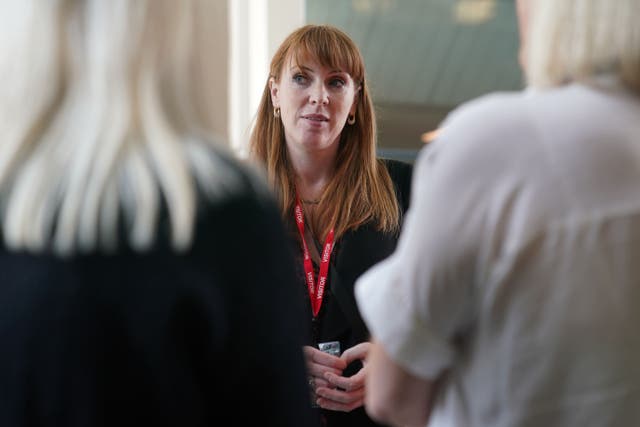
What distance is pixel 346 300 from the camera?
2.30m

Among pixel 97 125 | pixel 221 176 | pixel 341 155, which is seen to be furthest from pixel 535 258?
pixel 341 155

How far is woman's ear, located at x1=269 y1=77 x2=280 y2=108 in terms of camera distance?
2697mm

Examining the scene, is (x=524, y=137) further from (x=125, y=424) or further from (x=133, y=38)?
(x=125, y=424)

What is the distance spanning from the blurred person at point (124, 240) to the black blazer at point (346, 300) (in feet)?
4.38

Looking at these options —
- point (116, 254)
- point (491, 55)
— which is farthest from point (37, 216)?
point (491, 55)

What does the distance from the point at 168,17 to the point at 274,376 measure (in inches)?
17.9

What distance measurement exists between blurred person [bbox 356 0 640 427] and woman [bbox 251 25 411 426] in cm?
122

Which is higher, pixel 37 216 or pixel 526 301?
pixel 37 216

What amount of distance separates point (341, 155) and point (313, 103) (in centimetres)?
Answer: 21

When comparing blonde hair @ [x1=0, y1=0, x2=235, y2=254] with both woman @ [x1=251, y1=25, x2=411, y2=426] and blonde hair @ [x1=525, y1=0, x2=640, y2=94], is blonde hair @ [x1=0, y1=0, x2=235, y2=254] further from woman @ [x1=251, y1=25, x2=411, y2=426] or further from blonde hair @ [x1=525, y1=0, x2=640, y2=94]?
woman @ [x1=251, y1=25, x2=411, y2=426]

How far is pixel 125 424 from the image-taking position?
36.0 inches

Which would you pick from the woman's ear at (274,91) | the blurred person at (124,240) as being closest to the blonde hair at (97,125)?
the blurred person at (124,240)

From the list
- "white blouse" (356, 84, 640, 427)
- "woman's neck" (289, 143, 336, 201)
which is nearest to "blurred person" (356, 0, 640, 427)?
"white blouse" (356, 84, 640, 427)

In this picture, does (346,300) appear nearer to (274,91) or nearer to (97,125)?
(274,91)
